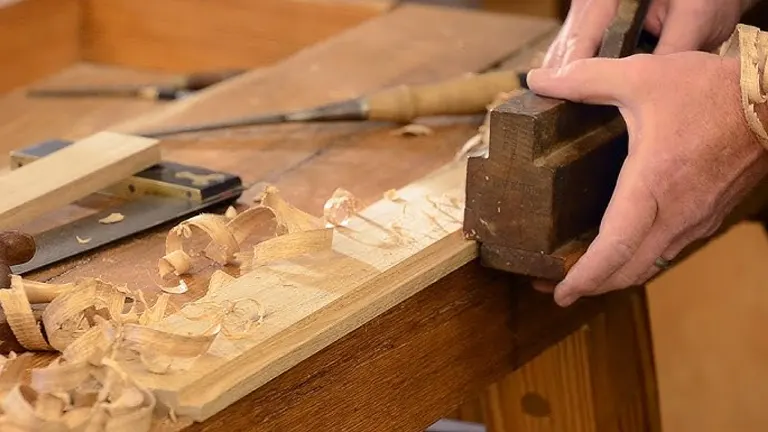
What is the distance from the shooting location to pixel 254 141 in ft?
3.82

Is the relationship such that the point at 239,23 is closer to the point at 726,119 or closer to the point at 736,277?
the point at 726,119

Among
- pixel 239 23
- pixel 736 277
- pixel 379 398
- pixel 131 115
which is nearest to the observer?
pixel 379 398

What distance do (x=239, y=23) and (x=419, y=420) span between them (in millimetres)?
792

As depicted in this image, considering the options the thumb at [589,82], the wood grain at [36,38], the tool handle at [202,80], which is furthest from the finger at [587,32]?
the wood grain at [36,38]

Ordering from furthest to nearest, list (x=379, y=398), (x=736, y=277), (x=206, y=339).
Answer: (x=736, y=277), (x=379, y=398), (x=206, y=339)

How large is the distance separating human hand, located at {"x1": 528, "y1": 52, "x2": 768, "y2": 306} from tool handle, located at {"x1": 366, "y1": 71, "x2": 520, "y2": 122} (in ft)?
0.83

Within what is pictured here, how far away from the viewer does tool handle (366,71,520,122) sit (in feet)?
3.83

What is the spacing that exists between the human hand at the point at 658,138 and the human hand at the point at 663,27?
0.33 ft

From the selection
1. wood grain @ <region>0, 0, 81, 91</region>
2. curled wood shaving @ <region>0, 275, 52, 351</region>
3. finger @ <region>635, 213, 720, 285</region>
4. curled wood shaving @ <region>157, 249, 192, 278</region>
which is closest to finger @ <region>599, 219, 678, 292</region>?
finger @ <region>635, 213, 720, 285</region>

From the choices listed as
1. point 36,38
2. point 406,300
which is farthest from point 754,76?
point 36,38

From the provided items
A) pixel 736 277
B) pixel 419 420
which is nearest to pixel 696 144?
pixel 419 420

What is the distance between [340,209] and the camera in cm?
95

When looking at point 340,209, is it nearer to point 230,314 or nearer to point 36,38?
point 230,314

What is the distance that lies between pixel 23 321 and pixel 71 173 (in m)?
0.24
